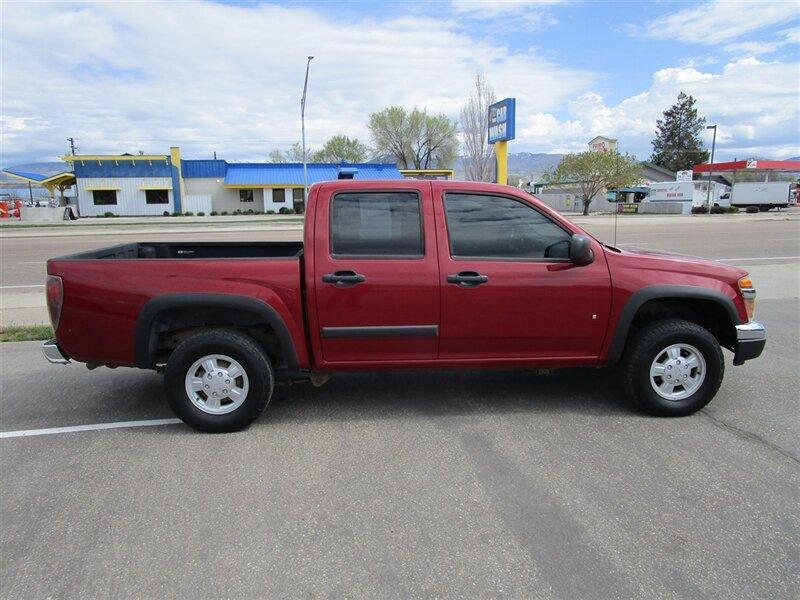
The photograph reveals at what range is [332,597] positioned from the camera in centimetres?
263

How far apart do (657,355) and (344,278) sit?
7.99 feet

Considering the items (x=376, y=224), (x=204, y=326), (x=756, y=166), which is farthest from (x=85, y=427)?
(x=756, y=166)

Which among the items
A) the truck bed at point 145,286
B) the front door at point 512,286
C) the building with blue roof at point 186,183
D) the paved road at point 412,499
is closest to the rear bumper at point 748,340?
the paved road at point 412,499

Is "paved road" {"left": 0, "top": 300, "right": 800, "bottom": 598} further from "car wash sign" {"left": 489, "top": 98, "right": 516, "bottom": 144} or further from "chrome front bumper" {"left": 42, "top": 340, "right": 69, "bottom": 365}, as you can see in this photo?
"car wash sign" {"left": 489, "top": 98, "right": 516, "bottom": 144}

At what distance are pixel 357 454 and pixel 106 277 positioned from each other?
2.18 m

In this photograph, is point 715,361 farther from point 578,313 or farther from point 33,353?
point 33,353

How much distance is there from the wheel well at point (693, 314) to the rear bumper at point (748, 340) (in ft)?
0.24

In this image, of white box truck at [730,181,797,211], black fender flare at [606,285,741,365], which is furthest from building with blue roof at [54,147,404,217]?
black fender flare at [606,285,741,365]

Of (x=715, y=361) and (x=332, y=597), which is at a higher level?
(x=715, y=361)

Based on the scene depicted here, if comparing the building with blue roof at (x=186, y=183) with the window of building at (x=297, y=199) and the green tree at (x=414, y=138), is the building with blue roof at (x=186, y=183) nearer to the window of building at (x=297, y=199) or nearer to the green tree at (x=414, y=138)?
the window of building at (x=297, y=199)

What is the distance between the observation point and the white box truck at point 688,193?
2165 inches

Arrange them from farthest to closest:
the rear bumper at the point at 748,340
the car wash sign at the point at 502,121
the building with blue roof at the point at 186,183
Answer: the building with blue roof at the point at 186,183 → the car wash sign at the point at 502,121 → the rear bumper at the point at 748,340

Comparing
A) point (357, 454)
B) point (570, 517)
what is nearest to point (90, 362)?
point (357, 454)

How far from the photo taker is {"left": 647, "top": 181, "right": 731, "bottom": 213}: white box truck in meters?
55.0
